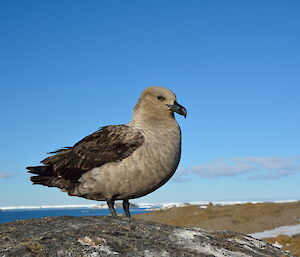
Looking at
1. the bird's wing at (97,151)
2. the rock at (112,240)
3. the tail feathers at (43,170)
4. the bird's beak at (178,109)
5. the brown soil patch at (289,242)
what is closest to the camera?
the rock at (112,240)

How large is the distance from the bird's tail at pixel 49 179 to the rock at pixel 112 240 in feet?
8.61

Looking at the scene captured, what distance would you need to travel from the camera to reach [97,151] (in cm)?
833

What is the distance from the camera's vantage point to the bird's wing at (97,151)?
7988mm

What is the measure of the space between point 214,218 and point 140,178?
18.3 meters

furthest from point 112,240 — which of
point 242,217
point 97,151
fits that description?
point 242,217

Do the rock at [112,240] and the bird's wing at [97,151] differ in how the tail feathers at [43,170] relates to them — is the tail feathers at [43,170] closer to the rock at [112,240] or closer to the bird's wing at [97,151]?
the bird's wing at [97,151]

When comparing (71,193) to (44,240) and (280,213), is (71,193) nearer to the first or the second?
(44,240)

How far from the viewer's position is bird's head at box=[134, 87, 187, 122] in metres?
8.60

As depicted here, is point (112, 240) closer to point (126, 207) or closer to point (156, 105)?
point (126, 207)

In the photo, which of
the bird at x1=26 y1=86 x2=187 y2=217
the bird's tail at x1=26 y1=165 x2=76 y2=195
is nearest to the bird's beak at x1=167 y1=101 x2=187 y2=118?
the bird at x1=26 y1=86 x2=187 y2=217

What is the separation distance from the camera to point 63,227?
5.25 metres

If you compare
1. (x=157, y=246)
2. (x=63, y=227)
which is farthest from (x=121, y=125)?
(x=157, y=246)

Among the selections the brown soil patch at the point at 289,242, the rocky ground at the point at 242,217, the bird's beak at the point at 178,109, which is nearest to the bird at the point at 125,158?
the bird's beak at the point at 178,109

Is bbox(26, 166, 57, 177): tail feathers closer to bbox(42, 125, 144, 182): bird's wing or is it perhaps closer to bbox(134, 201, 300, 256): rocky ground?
bbox(42, 125, 144, 182): bird's wing
